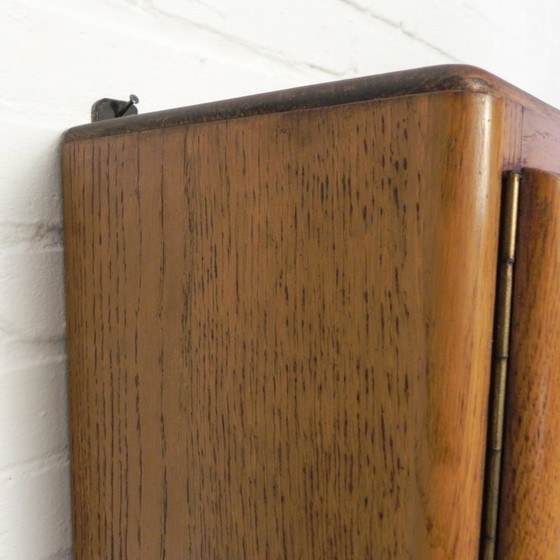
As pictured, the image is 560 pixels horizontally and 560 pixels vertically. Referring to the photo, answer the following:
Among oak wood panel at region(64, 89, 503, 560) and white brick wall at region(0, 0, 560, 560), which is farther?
white brick wall at region(0, 0, 560, 560)

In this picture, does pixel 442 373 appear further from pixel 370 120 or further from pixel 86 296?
pixel 86 296

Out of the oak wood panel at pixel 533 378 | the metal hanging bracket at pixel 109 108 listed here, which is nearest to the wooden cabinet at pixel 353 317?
the oak wood panel at pixel 533 378

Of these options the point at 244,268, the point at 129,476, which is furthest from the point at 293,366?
the point at 129,476

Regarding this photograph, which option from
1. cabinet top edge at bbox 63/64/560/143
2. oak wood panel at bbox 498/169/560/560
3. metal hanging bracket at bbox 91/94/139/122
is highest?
metal hanging bracket at bbox 91/94/139/122

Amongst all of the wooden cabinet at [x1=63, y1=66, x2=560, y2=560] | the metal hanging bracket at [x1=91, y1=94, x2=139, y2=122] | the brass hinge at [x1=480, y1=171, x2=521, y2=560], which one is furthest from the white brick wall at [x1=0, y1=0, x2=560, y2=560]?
the brass hinge at [x1=480, y1=171, x2=521, y2=560]

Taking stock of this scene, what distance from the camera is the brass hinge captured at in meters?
0.40

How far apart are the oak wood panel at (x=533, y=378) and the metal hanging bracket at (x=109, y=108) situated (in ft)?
1.25

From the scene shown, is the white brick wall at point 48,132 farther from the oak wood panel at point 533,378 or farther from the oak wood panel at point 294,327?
the oak wood panel at point 533,378

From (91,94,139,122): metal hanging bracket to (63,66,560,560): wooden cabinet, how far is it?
10 centimetres

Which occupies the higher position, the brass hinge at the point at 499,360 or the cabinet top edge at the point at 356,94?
the cabinet top edge at the point at 356,94

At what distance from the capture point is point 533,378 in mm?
406

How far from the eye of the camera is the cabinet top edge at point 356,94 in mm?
377

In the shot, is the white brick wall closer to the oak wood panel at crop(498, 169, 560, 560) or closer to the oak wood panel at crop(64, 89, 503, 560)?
the oak wood panel at crop(64, 89, 503, 560)

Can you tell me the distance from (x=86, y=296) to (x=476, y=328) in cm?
35
